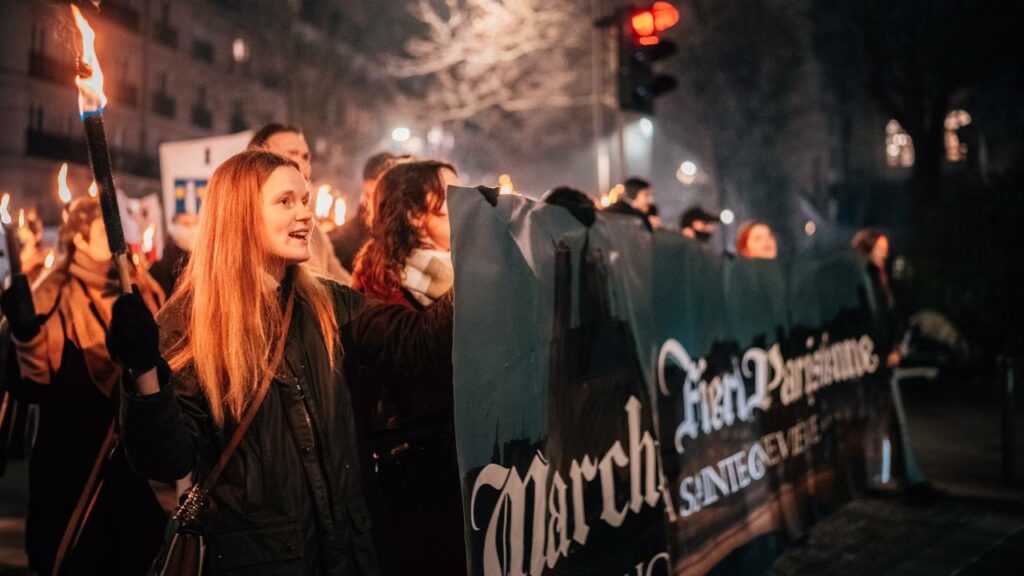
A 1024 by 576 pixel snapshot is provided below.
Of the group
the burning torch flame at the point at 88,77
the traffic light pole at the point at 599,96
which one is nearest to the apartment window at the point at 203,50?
the traffic light pole at the point at 599,96

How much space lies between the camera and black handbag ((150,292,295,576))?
224 centimetres

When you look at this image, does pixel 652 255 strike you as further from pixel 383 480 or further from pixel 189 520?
pixel 189 520

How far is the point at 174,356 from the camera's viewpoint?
239 cm

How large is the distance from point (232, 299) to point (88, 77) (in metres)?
0.65

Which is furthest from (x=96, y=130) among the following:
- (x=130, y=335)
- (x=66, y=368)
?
(x=66, y=368)

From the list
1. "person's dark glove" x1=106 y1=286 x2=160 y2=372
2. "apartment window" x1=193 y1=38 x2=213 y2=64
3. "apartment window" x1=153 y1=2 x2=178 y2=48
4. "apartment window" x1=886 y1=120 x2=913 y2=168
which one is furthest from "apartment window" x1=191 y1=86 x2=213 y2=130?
"person's dark glove" x1=106 y1=286 x2=160 y2=372

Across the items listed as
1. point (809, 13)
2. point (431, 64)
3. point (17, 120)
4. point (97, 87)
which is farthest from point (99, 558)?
point (809, 13)

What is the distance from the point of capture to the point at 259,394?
7.78 ft

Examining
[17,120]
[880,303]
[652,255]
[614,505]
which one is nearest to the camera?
[614,505]

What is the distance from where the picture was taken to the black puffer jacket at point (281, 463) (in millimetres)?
2148

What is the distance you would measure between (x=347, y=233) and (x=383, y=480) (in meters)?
2.01

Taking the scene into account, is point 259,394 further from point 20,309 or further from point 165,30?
point 165,30

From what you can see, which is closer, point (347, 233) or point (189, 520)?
point (189, 520)

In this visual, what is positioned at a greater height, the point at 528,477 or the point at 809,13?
the point at 809,13
